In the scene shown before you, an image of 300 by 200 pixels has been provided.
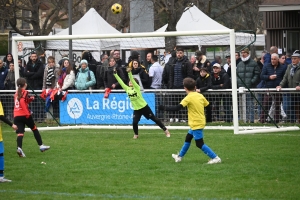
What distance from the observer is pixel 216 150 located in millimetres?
14133

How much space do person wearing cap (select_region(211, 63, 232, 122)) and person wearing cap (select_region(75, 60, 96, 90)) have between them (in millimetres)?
3523

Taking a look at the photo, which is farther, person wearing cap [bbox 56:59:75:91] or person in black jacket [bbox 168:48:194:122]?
person wearing cap [bbox 56:59:75:91]

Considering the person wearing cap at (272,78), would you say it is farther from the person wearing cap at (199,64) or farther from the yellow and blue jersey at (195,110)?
the yellow and blue jersey at (195,110)

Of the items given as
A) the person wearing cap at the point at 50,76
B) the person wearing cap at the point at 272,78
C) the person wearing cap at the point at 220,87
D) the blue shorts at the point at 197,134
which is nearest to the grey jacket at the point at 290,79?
the person wearing cap at the point at 272,78

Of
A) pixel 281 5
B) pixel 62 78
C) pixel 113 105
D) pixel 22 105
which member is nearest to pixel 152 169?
pixel 22 105

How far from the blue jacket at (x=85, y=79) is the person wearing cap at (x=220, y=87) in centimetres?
352

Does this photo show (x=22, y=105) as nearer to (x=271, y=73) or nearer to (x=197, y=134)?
(x=197, y=134)

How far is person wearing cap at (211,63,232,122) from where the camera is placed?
19016 millimetres

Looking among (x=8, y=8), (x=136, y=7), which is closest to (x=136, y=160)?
(x=136, y=7)

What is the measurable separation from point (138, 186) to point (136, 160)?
2677 millimetres

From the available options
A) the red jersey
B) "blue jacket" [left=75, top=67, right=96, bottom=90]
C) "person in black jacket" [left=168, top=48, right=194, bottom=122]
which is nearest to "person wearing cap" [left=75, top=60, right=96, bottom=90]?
"blue jacket" [left=75, top=67, right=96, bottom=90]

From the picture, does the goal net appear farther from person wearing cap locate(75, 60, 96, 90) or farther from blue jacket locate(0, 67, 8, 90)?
blue jacket locate(0, 67, 8, 90)

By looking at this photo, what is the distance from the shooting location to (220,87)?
19344 mm

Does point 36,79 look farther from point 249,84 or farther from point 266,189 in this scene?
point 266,189
